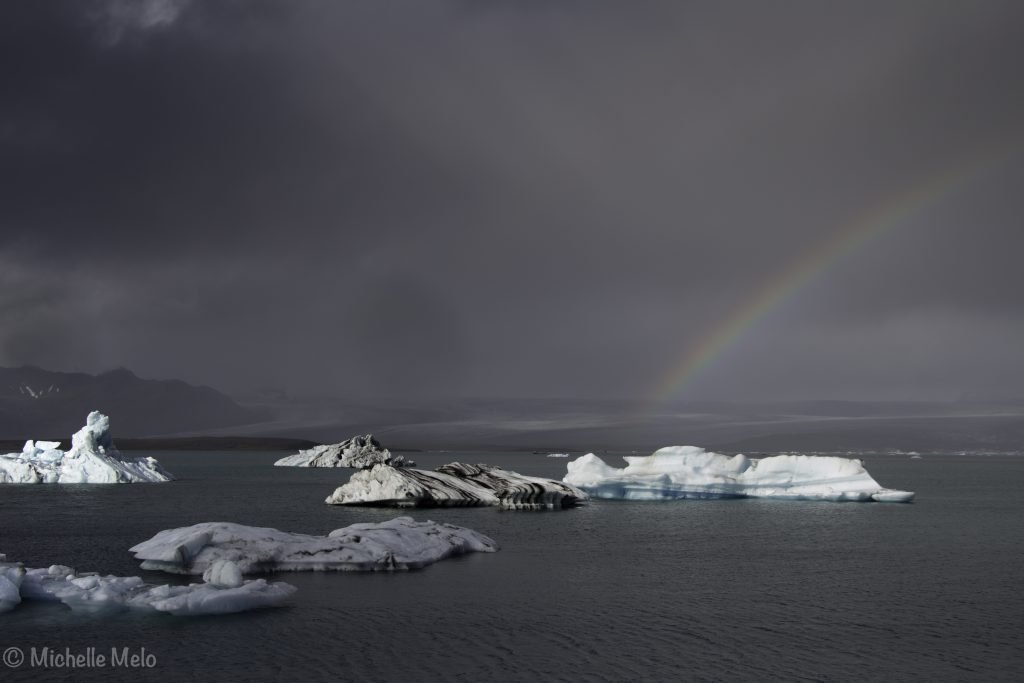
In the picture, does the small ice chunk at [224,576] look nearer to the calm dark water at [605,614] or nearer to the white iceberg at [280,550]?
the white iceberg at [280,550]

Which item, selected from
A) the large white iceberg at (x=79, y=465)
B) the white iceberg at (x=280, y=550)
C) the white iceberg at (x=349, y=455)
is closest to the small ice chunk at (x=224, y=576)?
the white iceberg at (x=280, y=550)

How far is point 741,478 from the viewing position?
73625 millimetres

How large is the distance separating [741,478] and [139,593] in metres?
58.8

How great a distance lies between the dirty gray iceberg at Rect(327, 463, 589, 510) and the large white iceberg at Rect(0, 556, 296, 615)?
32929 mm

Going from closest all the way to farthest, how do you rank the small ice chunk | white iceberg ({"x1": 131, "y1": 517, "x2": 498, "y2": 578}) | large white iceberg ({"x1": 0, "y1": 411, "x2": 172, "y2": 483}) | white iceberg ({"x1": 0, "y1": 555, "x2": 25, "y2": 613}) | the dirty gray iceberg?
white iceberg ({"x1": 0, "y1": 555, "x2": 25, "y2": 613}), the small ice chunk, white iceberg ({"x1": 131, "y1": 517, "x2": 498, "y2": 578}), the dirty gray iceberg, large white iceberg ({"x1": 0, "y1": 411, "x2": 172, "y2": 483})

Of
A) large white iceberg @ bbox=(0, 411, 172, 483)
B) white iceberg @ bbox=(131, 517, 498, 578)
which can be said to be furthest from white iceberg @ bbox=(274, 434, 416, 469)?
white iceberg @ bbox=(131, 517, 498, 578)

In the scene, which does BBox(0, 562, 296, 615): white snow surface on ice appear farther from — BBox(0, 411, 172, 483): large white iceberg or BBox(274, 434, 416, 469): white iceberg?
BBox(274, 434, 416, 469): white iceberg

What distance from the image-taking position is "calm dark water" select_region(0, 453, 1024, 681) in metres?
19.5

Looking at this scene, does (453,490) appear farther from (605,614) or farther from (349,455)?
(349,455)

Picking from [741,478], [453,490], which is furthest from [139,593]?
[741,478]

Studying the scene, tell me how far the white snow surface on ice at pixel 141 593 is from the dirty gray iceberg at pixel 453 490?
108ft

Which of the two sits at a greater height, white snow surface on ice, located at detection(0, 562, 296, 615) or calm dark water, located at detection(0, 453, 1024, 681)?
white snow surface on ice, located at detection(0, 562, 296, 615)

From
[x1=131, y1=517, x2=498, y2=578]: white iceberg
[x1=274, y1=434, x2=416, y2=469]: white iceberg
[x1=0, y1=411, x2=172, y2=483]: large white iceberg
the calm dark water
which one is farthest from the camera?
[x1=274, y1=434, x2=416, y2=469]: white iceberg

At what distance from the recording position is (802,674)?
62.5 ft
